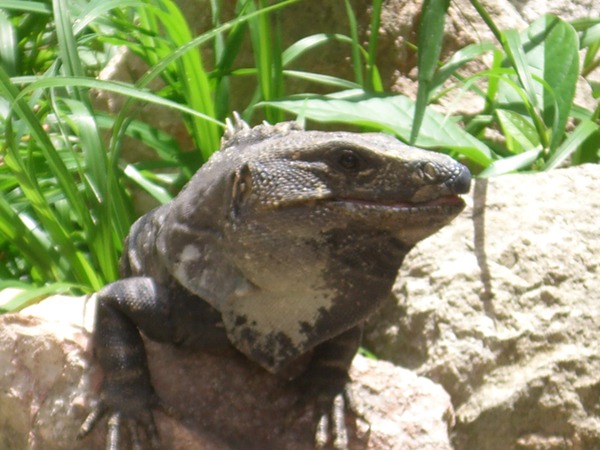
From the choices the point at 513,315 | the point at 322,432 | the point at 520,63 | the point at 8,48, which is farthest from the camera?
the point at 8,48

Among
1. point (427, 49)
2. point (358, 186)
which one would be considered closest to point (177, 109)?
point (427, 49)

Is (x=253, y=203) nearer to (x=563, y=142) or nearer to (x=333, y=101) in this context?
(x=333, y=101)

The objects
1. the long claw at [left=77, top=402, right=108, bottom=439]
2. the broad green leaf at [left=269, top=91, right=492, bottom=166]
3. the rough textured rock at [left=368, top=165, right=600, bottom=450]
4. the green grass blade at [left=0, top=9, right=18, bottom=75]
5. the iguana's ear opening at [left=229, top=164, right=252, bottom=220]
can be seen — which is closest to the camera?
the iguana's ear opening at [left=229, top=164, right=252, bottom=220]

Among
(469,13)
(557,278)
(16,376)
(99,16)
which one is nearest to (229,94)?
(99,16)

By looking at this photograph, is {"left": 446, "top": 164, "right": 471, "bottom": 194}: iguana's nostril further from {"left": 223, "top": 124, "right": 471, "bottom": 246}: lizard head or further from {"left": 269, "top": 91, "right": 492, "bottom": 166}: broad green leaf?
{"left": 269, "top": 91, "right": 492, "bottom": 166}: broad green leaf

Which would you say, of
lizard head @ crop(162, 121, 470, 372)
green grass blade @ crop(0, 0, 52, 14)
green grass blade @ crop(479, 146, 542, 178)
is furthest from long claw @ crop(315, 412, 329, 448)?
green grass blade @ crop(0, 0, 52, 14)

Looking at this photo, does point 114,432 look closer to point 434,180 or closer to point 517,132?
point 434,180
